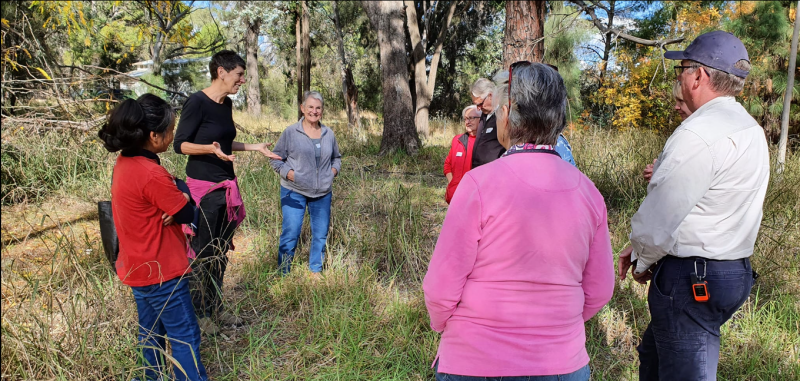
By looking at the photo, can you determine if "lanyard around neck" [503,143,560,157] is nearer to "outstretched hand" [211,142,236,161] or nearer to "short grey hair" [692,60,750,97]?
"short grey hair" [692,60,750,97]

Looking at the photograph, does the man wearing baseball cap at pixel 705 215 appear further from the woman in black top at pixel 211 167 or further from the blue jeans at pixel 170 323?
the woman in black top at pixel 211 167

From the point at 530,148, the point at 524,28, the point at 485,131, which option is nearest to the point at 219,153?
the point at 485,131

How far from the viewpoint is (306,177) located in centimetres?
365

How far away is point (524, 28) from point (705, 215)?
12.4ft

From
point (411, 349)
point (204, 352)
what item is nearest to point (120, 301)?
point (204, 352)

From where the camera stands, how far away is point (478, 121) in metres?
3.76

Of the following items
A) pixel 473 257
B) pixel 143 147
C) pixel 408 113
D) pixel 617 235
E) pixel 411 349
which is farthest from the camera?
pixel 408 113

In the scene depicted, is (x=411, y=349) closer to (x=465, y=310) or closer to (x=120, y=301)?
(x=465, y=310)

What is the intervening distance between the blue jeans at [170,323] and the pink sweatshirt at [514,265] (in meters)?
1.47

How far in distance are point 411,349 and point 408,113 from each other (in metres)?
6.99

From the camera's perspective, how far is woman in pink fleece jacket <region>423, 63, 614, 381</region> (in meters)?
1.30

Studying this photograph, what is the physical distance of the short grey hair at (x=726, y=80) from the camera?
175 centimetres

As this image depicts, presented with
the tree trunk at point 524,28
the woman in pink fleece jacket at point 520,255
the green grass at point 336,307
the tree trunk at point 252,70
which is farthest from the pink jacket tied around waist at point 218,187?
the tree trunk at point 252,70

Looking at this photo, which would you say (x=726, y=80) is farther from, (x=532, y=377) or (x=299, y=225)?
(x=299, y=225)
